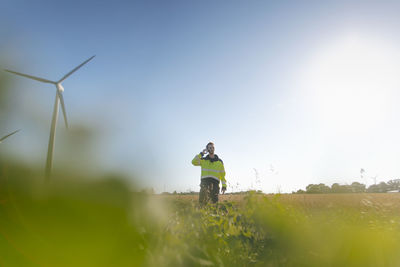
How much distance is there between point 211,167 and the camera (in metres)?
10.1

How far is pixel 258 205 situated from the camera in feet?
6.77

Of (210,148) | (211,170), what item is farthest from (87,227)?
(210,148)

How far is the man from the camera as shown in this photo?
9953mm

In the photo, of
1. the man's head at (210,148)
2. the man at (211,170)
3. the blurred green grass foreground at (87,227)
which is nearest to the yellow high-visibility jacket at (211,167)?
the man at (211,170)

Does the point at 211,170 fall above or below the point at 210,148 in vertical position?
below

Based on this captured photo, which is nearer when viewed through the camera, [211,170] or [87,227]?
[87,227]

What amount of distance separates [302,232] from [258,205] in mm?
418

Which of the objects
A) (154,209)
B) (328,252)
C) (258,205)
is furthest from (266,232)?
(154,209)

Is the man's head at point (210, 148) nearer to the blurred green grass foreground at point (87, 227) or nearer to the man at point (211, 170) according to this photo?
the man at point (211, 170)

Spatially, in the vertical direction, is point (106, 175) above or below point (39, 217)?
above

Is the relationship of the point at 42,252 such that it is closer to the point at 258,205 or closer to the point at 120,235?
the point at 120,235

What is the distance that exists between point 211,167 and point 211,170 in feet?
0.41

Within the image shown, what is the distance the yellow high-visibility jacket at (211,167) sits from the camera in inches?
393

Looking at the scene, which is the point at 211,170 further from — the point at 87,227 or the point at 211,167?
the point at 87,227
